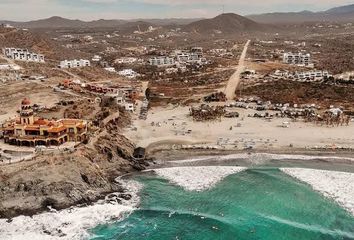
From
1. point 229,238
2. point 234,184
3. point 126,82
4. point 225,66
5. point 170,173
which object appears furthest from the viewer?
point 225,66

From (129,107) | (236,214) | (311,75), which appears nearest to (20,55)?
(129,107)

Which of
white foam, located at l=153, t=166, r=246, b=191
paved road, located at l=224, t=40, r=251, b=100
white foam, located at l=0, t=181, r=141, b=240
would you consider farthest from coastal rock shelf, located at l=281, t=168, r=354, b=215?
paved road, located at l=224, t=40, r=251, b=100

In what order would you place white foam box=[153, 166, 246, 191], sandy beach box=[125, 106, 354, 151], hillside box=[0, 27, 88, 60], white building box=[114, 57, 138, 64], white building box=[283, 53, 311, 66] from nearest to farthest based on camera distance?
white foam box=[153, 166, 246, 191] < sandy beach box=[125, 106, 354, 151] < hillside box=[0, 27, 88, 60] < white building box=[283, 53, 311, 66] < white building box=[114, 57, 138, 64]

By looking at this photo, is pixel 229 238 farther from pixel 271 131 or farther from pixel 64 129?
pixel 271 131

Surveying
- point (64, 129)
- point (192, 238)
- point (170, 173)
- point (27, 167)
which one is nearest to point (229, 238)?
point (192, 238)

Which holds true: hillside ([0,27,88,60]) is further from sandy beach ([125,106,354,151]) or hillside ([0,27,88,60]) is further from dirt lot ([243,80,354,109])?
sandy beach ([125,106,354,151])

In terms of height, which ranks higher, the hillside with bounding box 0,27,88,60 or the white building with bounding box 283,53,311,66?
the hillside with bounding box 0,27,88,60

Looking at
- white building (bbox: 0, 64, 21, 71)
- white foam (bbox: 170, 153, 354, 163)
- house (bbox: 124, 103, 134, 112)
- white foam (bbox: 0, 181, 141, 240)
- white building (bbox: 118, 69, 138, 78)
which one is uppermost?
white building (bbox: 0, 64, 21, 71)
